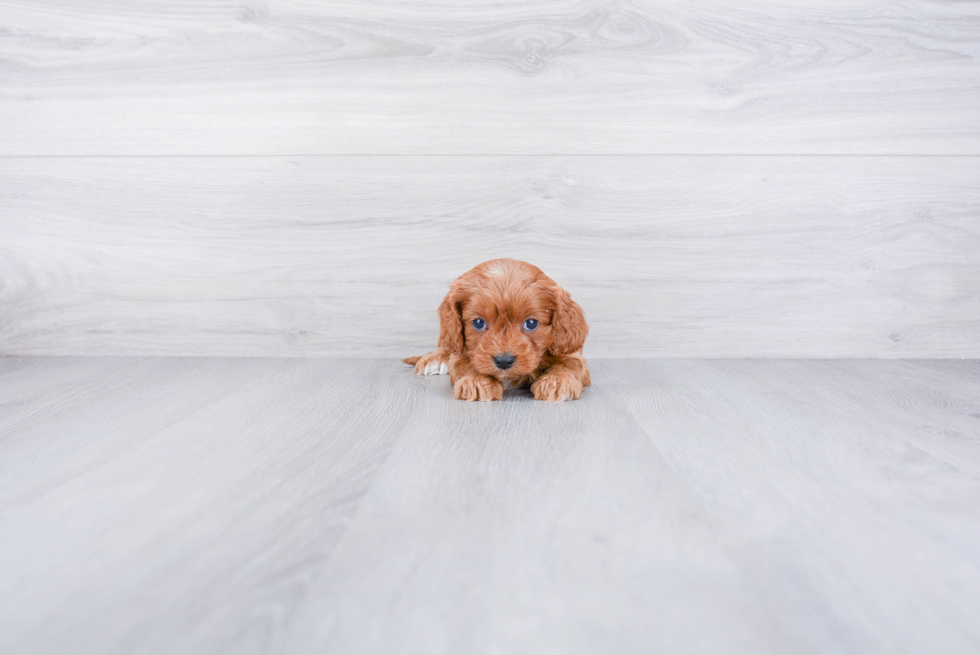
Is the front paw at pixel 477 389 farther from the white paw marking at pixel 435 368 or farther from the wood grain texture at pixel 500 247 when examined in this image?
the wood grain texture at pixel 500 247

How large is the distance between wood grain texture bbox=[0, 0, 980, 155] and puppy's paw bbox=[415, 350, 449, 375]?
52 centimetres

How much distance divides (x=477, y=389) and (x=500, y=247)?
0.48 m

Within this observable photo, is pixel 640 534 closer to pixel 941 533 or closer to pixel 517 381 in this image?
pixel 941 533

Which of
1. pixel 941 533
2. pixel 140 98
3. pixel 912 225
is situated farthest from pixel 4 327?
pixel 912 225

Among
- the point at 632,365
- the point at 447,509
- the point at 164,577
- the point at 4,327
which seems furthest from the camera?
the point at 4,327

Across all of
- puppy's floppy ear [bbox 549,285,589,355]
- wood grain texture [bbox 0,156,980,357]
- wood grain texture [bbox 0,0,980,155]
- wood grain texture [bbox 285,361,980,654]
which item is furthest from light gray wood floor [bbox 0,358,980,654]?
wood grain texture [bbox 0,0,980,155]

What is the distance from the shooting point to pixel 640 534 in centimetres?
51

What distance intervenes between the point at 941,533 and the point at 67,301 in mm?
1764

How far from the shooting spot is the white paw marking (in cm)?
126

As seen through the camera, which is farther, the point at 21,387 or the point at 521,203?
the point at 521,203

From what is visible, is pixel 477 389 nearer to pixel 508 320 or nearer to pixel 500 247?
pixel 508 320

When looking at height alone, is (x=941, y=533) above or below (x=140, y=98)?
below

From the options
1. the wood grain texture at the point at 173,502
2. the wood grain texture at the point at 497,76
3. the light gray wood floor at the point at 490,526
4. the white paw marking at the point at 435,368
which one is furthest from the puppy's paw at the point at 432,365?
the wood grain texture at the point at 497,76

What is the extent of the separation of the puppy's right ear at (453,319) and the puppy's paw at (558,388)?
0.17 meters
